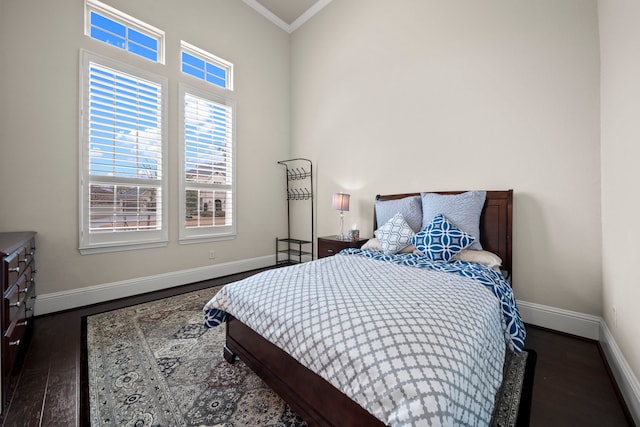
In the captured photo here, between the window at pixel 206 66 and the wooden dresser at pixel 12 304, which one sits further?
the window at pixel 206 66

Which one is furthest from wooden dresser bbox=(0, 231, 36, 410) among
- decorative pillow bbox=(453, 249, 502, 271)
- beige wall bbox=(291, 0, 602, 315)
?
beige wall bbox=(291, 0, 602, 315)

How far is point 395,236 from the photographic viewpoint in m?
2.50

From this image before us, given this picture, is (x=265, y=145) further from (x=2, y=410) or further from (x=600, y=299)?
(x=600, y=299)

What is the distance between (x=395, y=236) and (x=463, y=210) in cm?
65

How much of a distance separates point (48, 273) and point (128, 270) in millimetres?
630

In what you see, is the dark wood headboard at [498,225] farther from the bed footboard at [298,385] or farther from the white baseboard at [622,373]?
the bed footboard at [298,385]

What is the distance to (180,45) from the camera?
3.34 metres

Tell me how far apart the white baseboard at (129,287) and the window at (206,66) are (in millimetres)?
2630

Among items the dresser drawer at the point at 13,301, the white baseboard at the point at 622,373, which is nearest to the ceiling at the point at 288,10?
the dresser drawer at the point at 13,301

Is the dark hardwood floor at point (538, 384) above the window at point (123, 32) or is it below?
below

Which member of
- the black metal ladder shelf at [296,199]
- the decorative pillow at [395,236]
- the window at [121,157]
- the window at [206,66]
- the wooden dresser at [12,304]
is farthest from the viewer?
the black metal ladder shelf at [296,199]

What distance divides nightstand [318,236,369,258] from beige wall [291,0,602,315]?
1.59ft

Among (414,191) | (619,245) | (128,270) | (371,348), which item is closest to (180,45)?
(128,270)

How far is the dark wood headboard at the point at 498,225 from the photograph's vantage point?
2330 mm
